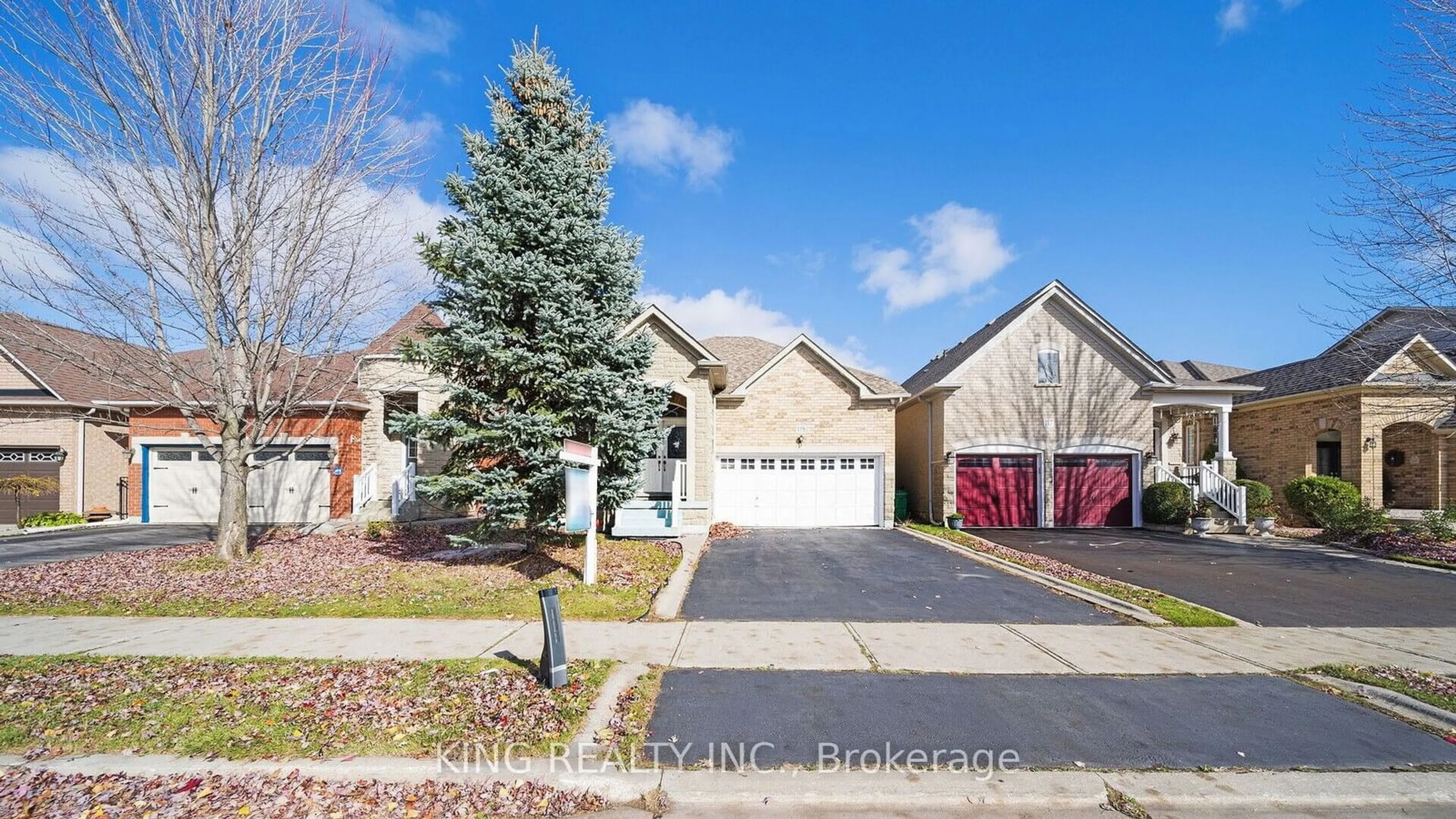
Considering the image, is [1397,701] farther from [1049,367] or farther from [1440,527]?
[1049,367]

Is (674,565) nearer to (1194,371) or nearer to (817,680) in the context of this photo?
(817,680)

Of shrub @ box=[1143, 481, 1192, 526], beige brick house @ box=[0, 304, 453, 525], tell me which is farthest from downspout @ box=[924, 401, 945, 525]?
beige brick house @ box=[0, 304, 453, 525]

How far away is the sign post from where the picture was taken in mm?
8430

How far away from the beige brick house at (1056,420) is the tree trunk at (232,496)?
58.3 feet

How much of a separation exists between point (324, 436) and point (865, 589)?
656 inches

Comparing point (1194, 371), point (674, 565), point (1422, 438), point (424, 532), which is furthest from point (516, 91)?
point (1422, 438)

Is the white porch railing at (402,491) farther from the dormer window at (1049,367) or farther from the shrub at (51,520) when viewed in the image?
the dormer window at (1049,367)

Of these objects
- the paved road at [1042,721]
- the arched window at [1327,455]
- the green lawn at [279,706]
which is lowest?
the paved road at [1042,721]

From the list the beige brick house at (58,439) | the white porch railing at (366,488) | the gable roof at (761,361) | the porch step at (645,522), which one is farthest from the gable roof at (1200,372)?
the beige brick house at (58,439)

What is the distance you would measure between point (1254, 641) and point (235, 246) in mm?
16072

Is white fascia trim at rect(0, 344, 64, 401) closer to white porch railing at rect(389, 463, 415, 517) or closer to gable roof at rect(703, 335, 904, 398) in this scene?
white porch railing at rect(389, 463, 415, 517)

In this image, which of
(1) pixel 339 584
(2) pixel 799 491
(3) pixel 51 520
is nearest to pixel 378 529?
(1) pixel 339 584

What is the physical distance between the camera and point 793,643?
22.5 feet

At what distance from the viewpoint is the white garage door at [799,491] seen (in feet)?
60.7
